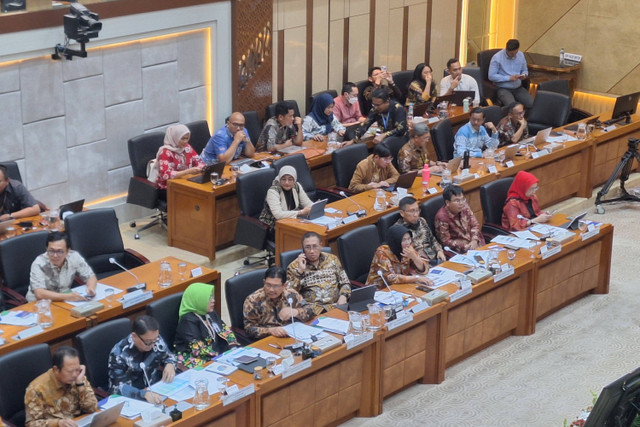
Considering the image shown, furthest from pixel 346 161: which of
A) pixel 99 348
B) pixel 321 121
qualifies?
pixel 99 348

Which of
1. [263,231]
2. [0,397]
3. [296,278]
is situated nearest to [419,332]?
[296,278]

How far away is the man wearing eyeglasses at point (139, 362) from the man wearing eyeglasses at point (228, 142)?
3.92 metres

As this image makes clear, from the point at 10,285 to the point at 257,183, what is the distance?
2.49 m

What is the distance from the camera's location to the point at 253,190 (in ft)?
31.1

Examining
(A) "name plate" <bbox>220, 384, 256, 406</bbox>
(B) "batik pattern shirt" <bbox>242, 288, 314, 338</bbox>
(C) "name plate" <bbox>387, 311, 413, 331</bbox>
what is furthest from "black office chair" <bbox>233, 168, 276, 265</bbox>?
(A) "name plate" <bbox>220, 384, 256, 406</bbox>

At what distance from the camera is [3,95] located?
30.9 feet

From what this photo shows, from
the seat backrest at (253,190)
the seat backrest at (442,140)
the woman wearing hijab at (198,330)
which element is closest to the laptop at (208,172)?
the seat backrest at (253,190)

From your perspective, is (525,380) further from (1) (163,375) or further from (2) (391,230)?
(1) (163,375)

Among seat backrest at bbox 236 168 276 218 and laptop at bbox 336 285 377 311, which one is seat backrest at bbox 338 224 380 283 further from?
seat backrest at bbox 236 168 276 218

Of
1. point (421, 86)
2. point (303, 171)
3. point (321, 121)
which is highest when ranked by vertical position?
point (421, 86)

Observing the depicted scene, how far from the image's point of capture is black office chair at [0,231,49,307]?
7.76 meters

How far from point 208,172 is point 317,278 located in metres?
2.37

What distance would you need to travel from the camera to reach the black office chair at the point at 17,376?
608 centimetres

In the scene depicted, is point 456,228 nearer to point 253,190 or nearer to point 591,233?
point 591,233
